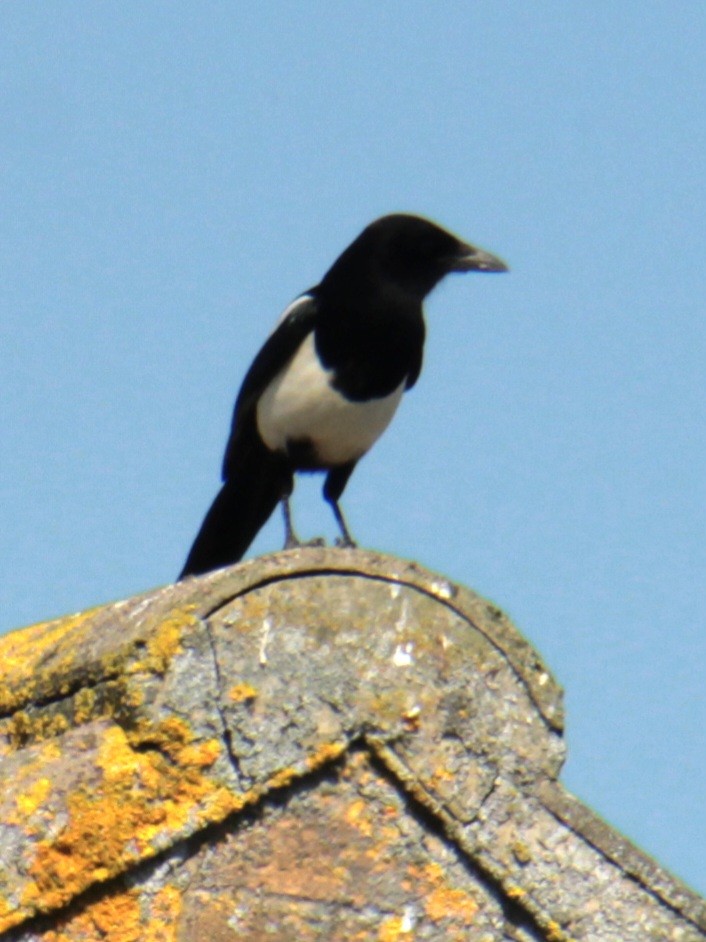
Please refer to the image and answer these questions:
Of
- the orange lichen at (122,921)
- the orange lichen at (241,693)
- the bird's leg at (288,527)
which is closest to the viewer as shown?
the orange lichen at (122,921)

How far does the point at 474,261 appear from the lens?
638cm

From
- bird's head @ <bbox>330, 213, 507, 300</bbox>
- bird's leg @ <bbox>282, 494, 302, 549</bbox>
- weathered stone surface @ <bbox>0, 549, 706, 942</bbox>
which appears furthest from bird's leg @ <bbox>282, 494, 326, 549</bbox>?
weathered stone surface @ <bbox>0, 549, 706, 942</bbox>

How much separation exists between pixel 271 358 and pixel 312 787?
12.7 ft

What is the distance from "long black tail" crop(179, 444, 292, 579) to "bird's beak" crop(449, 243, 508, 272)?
86cm

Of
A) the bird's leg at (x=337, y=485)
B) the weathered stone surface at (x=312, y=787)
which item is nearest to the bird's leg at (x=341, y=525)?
the bird's leg at (x=337, y=485)

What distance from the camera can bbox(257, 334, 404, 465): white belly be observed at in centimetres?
607

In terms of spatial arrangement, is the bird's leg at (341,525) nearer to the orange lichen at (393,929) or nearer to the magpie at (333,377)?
the magpie at (333,377)

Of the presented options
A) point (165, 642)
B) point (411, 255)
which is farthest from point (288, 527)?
point (165, 642)

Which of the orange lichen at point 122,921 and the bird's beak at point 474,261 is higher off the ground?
the bird's beak at point 474,261

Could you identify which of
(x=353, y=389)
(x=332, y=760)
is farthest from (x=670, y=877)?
(x=353, y=389)

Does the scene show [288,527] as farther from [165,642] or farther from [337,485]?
[165,642]

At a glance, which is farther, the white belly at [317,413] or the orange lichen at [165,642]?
the white belly at [317,413]

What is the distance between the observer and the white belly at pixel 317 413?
6.07m

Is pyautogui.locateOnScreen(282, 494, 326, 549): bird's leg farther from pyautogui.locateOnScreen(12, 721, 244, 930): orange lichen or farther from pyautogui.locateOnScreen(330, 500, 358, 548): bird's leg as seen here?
pyautogui.locateOnScreen(12, 721, 244, 930): orange lichen
